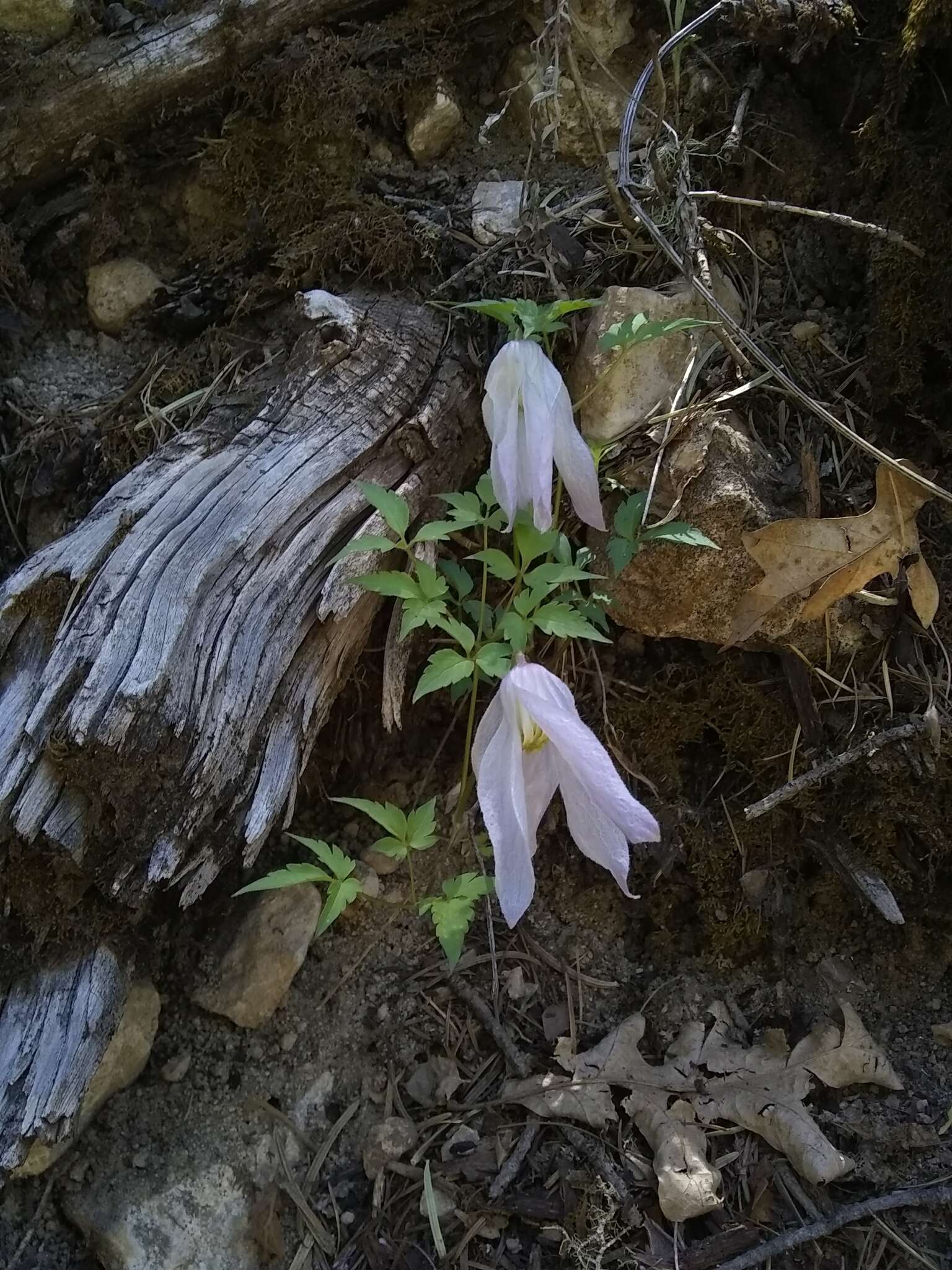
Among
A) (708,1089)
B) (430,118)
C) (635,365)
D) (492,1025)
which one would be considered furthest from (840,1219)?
(430,118)

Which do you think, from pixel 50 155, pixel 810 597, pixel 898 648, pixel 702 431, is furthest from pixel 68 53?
pixel 898 648

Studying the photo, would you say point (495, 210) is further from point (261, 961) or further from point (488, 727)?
point (261, 961)

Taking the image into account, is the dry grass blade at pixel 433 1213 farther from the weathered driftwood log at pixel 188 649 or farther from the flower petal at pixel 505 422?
the flower petal at pixel 505 422

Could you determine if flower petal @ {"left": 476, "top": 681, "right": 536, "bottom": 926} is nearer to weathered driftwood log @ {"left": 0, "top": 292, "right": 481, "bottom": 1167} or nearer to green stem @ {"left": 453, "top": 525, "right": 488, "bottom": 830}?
green stem @ {"left": 453, "top": 525, "right": 488, "bottom": 830}

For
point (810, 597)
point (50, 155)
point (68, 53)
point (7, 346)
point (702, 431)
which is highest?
point (68, 53)

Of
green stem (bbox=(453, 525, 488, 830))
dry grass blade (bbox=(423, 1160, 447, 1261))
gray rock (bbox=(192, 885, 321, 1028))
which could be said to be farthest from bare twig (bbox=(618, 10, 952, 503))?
dry grass blade (bbox=(423, 1160, 447, 1261))

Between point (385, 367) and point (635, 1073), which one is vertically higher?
point (385, 367)

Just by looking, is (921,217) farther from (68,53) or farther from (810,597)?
(68,53)

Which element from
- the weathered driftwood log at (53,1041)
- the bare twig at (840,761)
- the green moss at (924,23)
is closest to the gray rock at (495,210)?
the green moss at (924,23)
